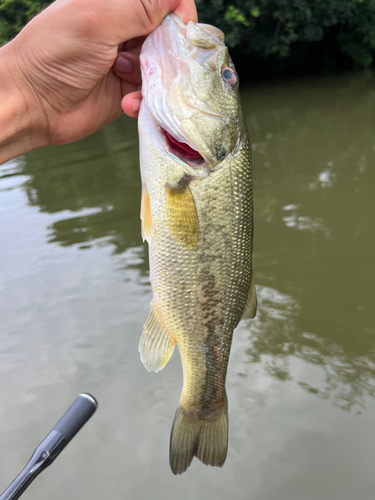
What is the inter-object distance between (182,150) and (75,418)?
1182 mm

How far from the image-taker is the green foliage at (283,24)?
14.7 metres

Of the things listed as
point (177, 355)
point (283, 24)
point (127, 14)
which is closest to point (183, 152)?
point (127, 14)

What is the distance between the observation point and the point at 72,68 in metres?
2.01

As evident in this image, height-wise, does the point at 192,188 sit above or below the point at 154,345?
above

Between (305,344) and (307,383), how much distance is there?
43 centimetres

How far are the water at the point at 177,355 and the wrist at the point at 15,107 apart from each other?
220 centimetres

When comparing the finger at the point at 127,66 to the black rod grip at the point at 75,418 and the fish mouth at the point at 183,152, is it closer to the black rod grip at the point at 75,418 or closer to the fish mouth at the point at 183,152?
the fish mouth at the point at 183,152

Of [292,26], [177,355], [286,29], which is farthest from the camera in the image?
[292,26]

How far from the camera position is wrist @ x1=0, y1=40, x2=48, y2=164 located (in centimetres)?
202

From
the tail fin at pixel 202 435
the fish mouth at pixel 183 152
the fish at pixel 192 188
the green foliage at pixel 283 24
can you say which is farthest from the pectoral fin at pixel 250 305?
the green foliage at pixel 283 24

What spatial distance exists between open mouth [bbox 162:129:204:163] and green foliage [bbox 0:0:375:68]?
13.7 m

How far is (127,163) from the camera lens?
8.89 meters

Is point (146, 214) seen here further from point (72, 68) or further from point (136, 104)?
point (72, 68)

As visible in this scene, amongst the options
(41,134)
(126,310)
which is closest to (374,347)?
(126,310)
